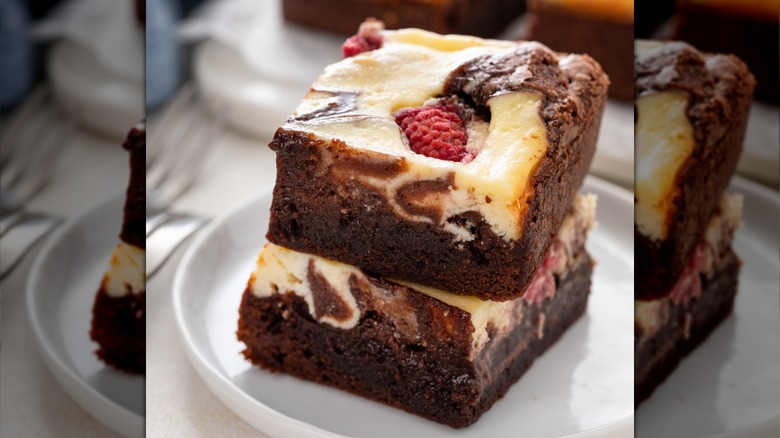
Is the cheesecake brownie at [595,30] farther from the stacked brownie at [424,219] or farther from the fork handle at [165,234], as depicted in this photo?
the fork handle at [165,234]

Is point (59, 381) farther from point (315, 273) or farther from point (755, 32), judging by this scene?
point (755, 32)

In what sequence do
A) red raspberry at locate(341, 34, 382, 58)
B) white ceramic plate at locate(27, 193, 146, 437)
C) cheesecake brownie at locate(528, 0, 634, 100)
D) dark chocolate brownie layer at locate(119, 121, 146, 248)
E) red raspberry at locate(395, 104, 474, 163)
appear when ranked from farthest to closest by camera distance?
1. cheesecake brownie at locate(528, 0, 634, 100)
2. red raspberry at locate(341, 34, 382, 58)
3. red raspberry at locate(395, 104, 474, 163)
4. white ceramic plate at locate(27, 193, 146, 437)
5. dark chocolate brownie layer at locate(119, 121, 146, 248)

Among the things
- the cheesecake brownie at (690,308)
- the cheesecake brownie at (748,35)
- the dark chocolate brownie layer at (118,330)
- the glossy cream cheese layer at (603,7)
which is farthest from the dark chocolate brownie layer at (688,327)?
the glossy cream cheese layer at (603,7)

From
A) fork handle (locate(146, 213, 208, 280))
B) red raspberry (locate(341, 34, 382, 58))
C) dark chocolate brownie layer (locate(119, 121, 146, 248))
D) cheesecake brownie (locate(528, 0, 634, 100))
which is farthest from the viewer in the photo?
cheesecake brownie (locate(528, 0, 634, 100))

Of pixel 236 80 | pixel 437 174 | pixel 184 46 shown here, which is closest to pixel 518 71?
pixel 437 174

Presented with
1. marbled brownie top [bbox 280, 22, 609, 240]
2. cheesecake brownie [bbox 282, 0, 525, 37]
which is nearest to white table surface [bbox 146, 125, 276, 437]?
marbled brownie top [bbox 280, 22, 609, 240]

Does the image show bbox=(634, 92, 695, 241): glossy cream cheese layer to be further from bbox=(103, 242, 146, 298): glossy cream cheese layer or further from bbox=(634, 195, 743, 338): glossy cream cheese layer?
bbox=(103, 242, 146, 298): glossy cream cheese layer

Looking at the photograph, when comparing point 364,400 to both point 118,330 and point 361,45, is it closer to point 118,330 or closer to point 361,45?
point 118,330

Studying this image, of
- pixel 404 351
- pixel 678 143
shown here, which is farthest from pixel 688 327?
pixel 404 351
